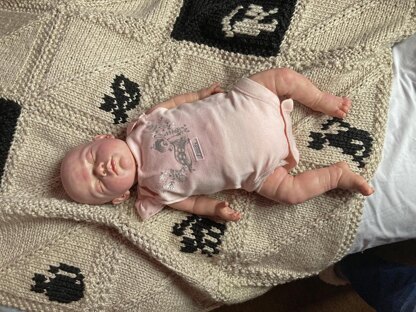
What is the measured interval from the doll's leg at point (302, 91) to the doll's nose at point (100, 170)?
0.33 metres

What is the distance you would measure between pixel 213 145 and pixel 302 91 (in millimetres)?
192

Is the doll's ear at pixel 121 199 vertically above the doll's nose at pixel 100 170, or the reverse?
the doll's nose at pixel 100 170

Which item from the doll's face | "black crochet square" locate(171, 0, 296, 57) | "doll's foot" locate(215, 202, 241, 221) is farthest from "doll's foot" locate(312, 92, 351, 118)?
the doll's face

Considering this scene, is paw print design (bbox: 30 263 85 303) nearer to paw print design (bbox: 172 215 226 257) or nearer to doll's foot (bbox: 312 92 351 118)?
paw print design (bbox: 172 215 226 257)

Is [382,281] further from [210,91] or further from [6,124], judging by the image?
[6,124]

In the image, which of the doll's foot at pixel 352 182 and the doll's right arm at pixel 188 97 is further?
the doll's right arm at pixel 188 97

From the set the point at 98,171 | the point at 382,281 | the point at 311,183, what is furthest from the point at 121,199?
the point at 382,281

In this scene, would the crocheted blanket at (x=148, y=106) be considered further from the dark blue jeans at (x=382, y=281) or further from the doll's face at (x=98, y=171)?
the dark blue jeans at (x=382, y=281)

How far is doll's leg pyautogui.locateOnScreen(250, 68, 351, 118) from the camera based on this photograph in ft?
2.95

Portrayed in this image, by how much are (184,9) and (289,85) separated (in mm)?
273

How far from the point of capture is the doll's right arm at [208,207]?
0.91 m

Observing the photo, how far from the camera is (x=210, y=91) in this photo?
0.97 meters

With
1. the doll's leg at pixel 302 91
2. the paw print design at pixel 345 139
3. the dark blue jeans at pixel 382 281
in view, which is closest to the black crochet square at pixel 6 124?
the doll's leg at pixel 302 91

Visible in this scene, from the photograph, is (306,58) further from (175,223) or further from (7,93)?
(7,93)
